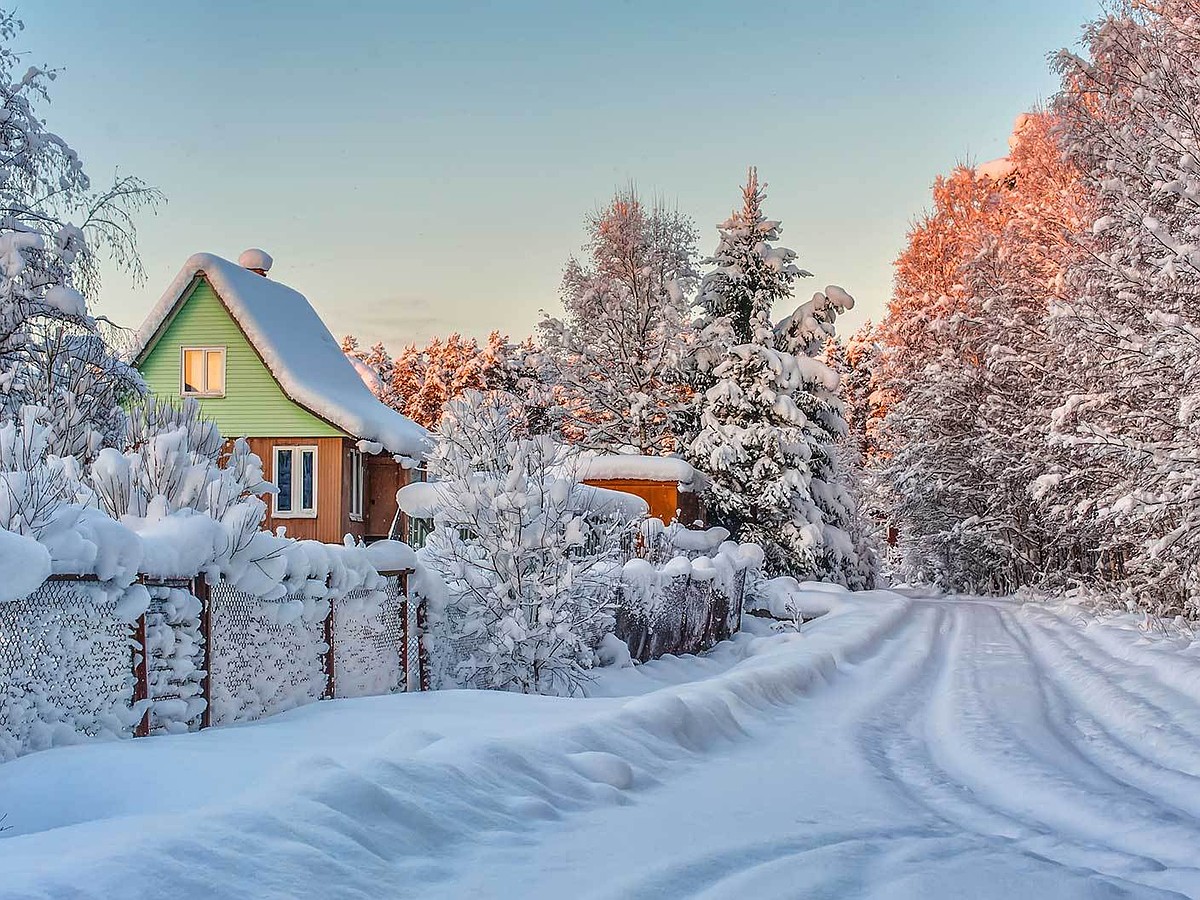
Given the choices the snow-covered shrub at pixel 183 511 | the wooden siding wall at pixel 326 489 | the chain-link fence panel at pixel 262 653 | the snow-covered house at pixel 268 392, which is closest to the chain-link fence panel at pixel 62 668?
the snow-covered shrub at pixel 183 511

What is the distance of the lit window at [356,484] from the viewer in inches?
1076

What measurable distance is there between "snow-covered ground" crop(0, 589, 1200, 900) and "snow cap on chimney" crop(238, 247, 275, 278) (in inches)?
858

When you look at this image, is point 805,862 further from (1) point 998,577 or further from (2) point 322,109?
(1) point 998,577

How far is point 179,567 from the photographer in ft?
29.8

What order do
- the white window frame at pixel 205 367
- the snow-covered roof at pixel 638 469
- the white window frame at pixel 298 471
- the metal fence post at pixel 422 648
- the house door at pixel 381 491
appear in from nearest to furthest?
the metal fence post at pixel 422 648 → the white window frame at pixel 298 471 → the white window frame at pixel 205 367 → the house door at pixel 381 491 → the snow-covered roof at pixel 638 469

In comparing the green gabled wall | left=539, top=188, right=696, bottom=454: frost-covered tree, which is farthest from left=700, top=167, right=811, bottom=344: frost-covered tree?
the green gabled wall

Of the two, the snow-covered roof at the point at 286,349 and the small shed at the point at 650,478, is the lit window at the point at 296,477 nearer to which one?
the snow-covered roof at the point at 286,349

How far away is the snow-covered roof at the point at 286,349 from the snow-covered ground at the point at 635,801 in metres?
15.9

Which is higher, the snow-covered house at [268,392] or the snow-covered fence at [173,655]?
the snow-covered house at [268,392]

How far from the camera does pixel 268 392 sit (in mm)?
26875

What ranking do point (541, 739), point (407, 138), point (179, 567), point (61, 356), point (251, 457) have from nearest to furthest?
point (541, 739), point (179, 567), point (251, 457), point (61, 356), point (407, 138)

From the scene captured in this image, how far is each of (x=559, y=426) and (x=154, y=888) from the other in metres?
34.6

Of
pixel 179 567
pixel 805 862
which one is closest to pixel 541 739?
pixel 805 862

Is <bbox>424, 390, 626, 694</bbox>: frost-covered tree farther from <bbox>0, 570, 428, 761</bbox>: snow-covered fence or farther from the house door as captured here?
the house door
